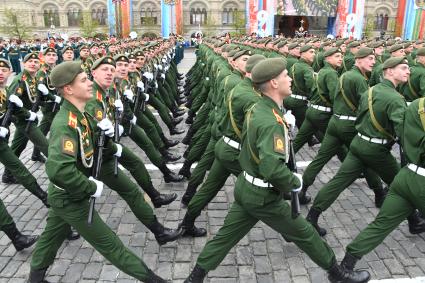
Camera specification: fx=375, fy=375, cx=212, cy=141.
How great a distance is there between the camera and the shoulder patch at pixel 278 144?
2.99 metres

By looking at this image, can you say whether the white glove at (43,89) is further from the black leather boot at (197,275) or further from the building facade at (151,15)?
the building facade at (151,15)

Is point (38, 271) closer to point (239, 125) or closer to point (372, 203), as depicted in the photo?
point (239, 125)

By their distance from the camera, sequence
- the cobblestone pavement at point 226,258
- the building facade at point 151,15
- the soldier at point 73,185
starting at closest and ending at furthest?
the soldier at point 73,185 < the cobblestone pavement at point 226,258 < the building facade at point 151,15

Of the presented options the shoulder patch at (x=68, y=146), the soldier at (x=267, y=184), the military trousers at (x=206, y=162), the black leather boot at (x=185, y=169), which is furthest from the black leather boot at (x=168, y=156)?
the shoulder patch at (x=68, y=146)

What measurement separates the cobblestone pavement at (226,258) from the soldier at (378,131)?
2.49 ft

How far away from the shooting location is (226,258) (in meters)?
4.36

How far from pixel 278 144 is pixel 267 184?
0.45 metres

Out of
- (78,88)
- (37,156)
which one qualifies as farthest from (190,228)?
(37,156)

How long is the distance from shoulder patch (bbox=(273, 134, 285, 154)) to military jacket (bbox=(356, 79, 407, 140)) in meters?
1.49

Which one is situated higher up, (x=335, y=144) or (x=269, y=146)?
(x=269, y=146)

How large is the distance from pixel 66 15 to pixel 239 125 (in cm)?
5480

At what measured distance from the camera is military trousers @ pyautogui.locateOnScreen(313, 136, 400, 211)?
4.33 m

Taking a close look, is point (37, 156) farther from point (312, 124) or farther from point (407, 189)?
point (407, 189)

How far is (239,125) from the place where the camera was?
13.8ft
